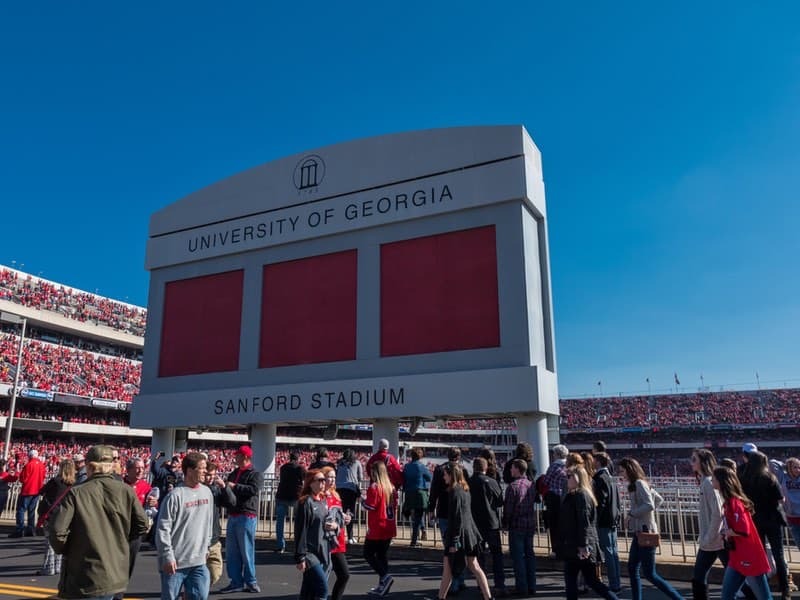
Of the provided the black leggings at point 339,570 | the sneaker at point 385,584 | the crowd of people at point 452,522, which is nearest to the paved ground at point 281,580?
the sneaker at point 385,584

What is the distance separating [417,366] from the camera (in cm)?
1578

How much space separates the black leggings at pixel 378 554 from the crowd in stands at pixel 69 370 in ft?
117

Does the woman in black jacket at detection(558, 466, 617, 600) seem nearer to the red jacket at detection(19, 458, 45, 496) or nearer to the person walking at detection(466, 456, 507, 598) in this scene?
the person walking at detection(466, 456, 507, 598)

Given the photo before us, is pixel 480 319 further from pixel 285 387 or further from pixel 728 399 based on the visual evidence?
pixel 728 399

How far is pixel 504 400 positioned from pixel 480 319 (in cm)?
209

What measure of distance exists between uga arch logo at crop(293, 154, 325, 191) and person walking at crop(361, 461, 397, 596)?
11861 millimetres

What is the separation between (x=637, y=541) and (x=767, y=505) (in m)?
1.96

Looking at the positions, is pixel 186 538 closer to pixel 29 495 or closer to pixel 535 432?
pixel 535 432

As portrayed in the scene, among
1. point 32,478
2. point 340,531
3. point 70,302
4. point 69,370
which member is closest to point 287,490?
point 340,531

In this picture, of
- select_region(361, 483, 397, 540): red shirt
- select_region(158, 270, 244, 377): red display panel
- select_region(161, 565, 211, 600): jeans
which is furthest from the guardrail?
select_region(161, 565, 211, 600): jeans

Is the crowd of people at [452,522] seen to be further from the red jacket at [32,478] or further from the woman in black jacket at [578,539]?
the red jacket at [32,478]

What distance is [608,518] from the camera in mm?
7605

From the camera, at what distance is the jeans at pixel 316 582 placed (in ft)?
19.9

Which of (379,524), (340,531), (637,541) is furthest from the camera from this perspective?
(379,524)
